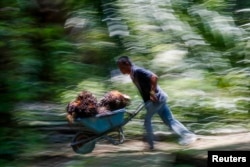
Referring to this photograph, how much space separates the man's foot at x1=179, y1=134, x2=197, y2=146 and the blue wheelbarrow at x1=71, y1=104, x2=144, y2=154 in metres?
0.41

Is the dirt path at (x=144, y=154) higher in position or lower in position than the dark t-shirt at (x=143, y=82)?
lower

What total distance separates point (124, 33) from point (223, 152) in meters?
2.30

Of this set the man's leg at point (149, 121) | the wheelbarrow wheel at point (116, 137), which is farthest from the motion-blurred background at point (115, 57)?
the wheelbarrow wheel at point (116, 137)

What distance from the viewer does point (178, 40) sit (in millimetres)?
6000

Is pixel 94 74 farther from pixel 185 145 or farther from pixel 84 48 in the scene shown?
pixel 185 145

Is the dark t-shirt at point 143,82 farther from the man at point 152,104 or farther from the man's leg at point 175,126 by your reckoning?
the man's leg at point 175,126

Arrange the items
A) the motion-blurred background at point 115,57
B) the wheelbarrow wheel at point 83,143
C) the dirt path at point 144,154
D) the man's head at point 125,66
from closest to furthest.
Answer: the dirt path at point 144,154
the wheelbarrow wheel at point 83,143
the man's head at point 125,66
the motion-blurred background at point 115,57

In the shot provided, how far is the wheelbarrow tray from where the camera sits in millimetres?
4215

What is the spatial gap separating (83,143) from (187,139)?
0.79m

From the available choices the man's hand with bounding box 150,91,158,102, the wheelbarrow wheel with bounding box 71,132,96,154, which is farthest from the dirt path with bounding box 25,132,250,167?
the man's hand with bounding box 150,91,158,102

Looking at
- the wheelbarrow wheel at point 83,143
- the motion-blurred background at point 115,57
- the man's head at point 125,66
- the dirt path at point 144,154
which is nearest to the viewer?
the dirt path at point 144,154

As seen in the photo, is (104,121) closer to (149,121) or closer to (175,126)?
(149,121)

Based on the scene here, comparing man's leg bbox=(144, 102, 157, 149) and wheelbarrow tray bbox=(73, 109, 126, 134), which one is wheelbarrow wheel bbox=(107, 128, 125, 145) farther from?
man's leg bbox=(144, 102, 157, 149)

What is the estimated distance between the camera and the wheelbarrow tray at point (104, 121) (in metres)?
4.21
